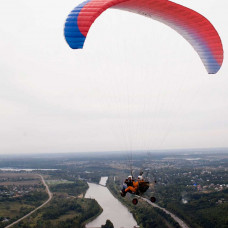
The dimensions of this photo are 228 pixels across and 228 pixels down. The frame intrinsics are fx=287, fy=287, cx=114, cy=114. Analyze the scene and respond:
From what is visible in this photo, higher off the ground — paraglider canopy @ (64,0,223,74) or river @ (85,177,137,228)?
paraglider canopy @ (64,0,223,74)

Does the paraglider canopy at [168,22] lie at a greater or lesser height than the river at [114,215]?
greater

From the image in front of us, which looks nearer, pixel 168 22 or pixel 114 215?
pixel 168 22

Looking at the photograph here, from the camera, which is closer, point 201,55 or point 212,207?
point 201,55

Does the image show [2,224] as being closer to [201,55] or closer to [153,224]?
[153,224]

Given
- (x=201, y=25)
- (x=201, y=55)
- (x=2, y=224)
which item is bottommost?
(x=2, y=224)

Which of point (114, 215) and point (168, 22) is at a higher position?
point (168, 22)

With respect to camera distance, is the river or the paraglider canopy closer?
the paraglider canopy

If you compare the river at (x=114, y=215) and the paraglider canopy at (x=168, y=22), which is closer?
the paraglider canopy at (x=168, y=22)

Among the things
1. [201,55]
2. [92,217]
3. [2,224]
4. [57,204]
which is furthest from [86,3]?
[57,204]
